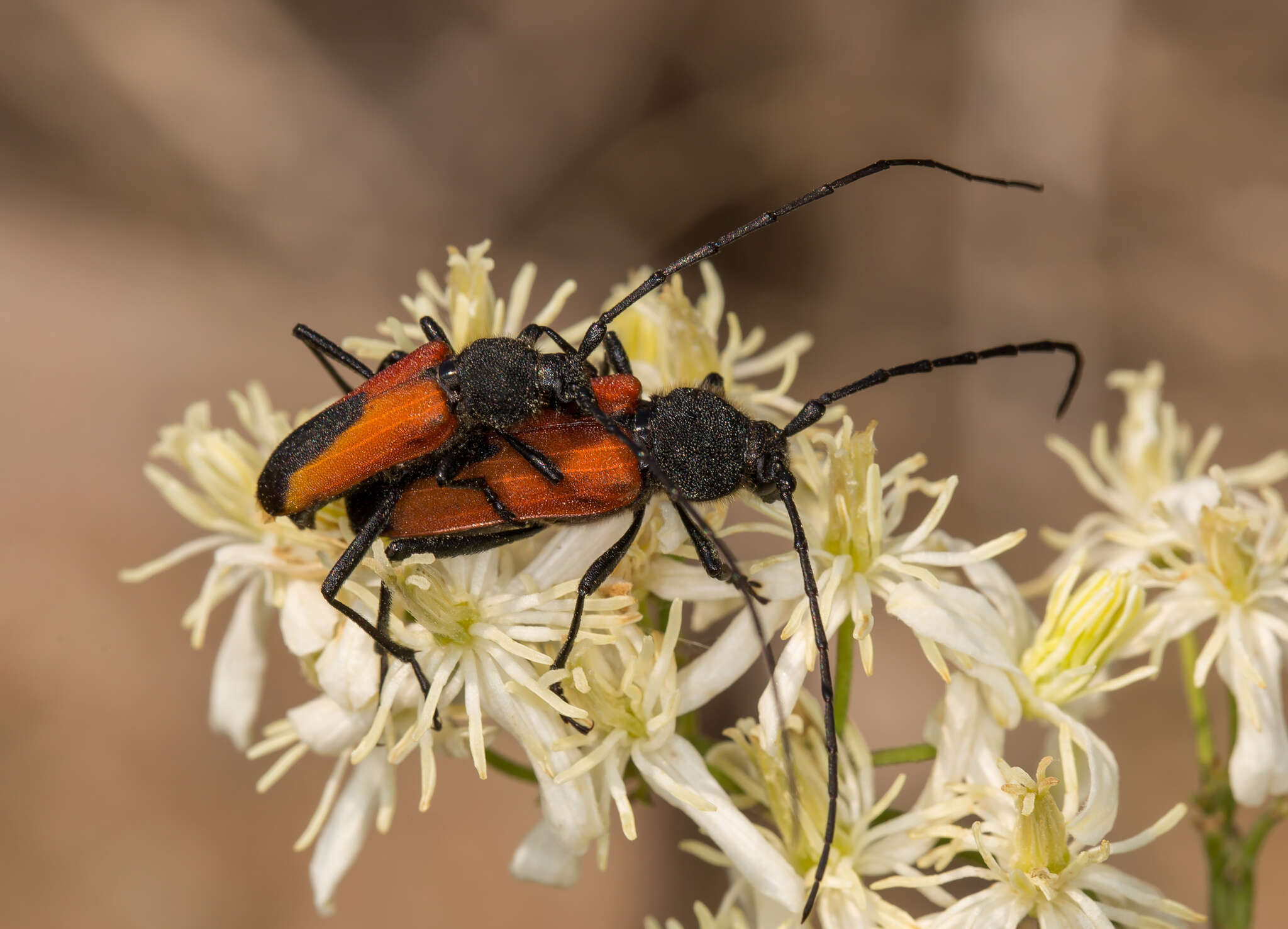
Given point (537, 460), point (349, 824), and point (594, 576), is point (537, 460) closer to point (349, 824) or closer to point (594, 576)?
point (594, 576)

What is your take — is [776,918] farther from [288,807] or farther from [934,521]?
[288,807]

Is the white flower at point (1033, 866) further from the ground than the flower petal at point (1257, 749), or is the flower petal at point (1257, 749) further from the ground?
the white flower at point (1033, 866)

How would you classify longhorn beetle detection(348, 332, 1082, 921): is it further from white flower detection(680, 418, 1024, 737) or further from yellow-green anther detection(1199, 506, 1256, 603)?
yellow-green anther detection(1199, 506, 1256, 603)

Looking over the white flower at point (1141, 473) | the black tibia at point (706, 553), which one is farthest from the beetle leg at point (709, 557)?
the white flower at point (1141, 473)

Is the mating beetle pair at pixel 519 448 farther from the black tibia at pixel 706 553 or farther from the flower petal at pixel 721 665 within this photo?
the flower petal at pixel 721 665

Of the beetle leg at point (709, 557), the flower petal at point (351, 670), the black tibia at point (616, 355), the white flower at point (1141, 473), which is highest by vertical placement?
the black tibia at point (616, 355)

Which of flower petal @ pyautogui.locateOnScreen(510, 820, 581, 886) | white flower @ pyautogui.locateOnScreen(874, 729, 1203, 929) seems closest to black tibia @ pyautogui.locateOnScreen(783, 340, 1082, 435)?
white flower @ pyautogui.locateOnScreen(874, 729, 1203, 929)
